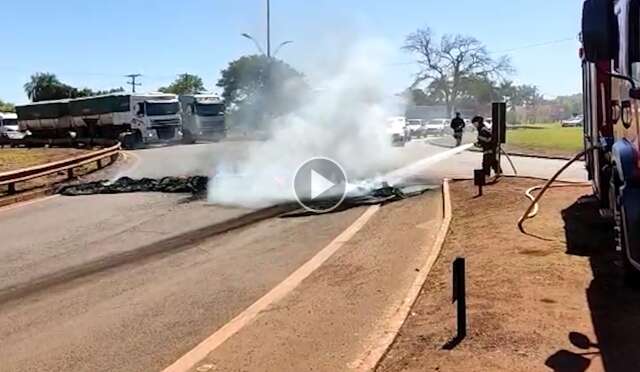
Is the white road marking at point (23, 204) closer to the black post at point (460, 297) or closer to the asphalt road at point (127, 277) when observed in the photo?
the asphalt road at point (127, 277)

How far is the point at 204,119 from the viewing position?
148ft

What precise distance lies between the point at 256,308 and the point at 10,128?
58.7 meters

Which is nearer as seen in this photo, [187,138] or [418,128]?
[187,138]

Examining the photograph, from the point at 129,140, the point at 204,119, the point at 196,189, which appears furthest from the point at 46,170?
the point at 204,119

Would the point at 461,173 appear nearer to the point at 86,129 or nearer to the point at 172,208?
the point at 172,208

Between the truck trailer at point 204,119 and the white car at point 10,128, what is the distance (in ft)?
57.1

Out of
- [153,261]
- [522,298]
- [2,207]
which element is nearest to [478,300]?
[522,298]

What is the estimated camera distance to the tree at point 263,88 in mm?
25183

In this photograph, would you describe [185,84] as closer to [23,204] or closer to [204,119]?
[204,119]

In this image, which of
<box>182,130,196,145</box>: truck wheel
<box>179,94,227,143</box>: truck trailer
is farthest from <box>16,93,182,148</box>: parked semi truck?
<box>179,94,227,143</box>: truck trailer

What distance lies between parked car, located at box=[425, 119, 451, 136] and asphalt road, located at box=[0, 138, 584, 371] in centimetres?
4588
